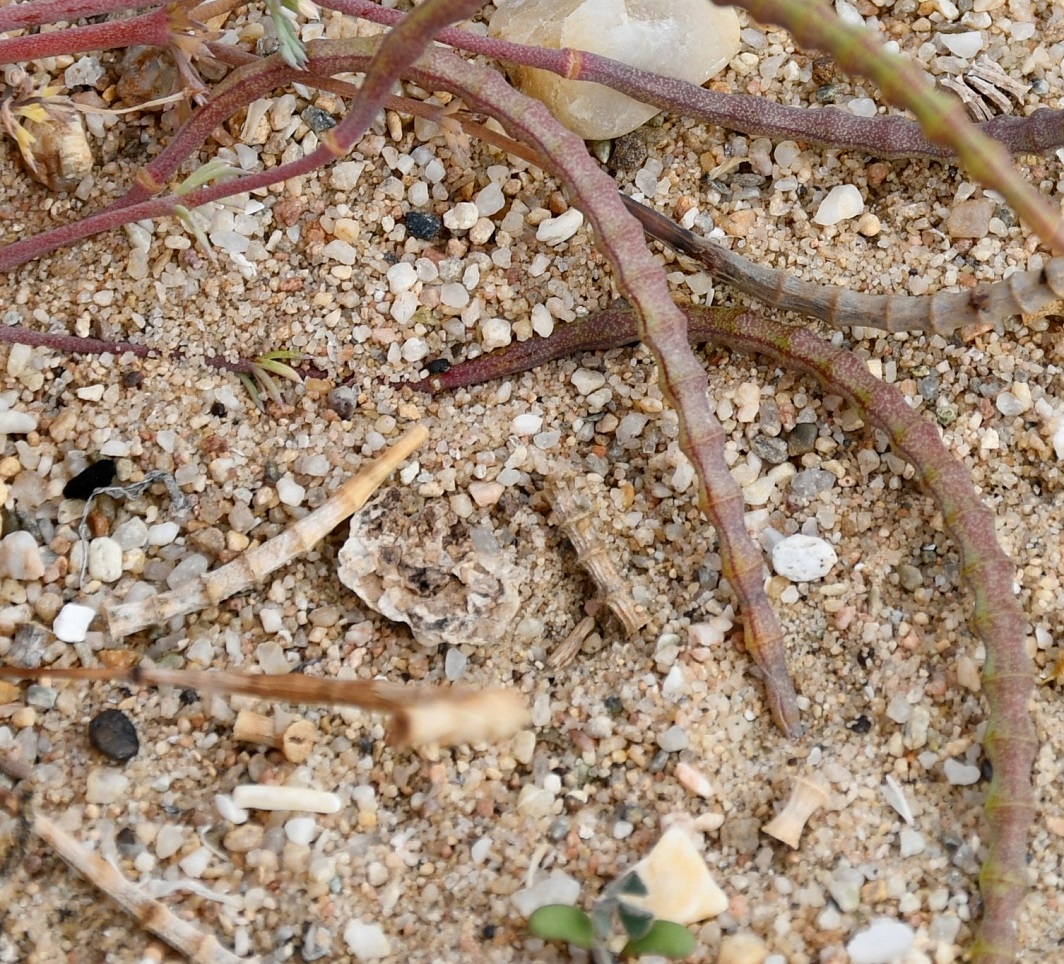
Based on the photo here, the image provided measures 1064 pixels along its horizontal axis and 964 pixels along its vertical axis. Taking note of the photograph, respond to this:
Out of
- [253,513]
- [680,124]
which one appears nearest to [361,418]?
[253,513]

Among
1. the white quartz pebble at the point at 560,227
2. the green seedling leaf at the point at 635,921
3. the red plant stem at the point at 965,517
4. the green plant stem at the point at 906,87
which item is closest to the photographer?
the green plant stem at the point at 906,87

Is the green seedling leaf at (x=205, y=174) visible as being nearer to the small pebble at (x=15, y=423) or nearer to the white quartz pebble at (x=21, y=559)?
the small pebble at (x=15, y=423)

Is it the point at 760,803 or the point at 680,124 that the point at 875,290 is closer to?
the point at 680,124

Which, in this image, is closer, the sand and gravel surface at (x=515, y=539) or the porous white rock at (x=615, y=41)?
the sand and gravel surface at (x=515, y=539)

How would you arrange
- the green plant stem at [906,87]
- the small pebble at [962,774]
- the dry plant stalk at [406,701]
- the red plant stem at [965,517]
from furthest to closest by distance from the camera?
the small pebble at [962,774]
the red plant stem at [965,517]
the green plant stem at [906,87]
the dry plant stalk at [406,701]

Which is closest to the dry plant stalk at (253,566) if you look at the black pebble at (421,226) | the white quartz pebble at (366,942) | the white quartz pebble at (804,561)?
the black pebble at (421,226)

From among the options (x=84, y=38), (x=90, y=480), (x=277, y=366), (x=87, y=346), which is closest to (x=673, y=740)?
(x=277, y=366)
